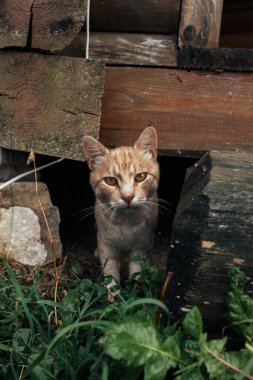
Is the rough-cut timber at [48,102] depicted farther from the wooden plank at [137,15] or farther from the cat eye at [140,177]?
the wooden plank at [137,15]

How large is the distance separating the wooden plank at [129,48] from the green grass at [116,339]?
1346 millimetres

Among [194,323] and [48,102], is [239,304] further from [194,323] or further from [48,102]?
[48,102]

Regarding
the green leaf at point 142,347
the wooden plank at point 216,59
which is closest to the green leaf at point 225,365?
the green leaf at point 142,347

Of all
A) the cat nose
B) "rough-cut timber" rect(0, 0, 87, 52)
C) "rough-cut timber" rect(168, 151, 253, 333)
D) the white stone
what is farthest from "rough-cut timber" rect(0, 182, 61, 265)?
"rough-cut timber" rect(168, 151, 253, 333)

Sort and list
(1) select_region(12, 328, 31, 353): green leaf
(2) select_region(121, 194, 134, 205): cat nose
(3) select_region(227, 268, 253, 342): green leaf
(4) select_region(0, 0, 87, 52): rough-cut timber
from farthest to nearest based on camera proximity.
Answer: (2) select_region(121, 194, 134, 205): cat nose, (4) select_region(0, 0, 87, 52): rough-cut timber, (1) select_region(12, 328, 31, 353): green leaf, (3) select_region(227, 268, 253, 342): green leaf

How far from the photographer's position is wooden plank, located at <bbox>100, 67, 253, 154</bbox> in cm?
325

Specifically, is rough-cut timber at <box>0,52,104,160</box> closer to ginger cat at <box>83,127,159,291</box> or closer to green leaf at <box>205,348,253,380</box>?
ginger cat at <box>83,127,159,291</box>

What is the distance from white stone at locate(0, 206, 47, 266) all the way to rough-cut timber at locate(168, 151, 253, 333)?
61.6 inches

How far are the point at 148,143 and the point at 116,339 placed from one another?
177 cm

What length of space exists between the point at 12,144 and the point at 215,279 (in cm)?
172

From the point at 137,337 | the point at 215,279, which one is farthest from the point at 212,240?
the point at 137,337

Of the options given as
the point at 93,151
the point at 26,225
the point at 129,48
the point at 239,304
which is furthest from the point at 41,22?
the point at 239,304

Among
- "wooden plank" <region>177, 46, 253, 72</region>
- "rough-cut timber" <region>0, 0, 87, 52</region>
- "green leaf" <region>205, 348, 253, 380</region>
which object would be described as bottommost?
"green leaf" <region>205, 348, 253, 380</region>

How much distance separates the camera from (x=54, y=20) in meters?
2.88
